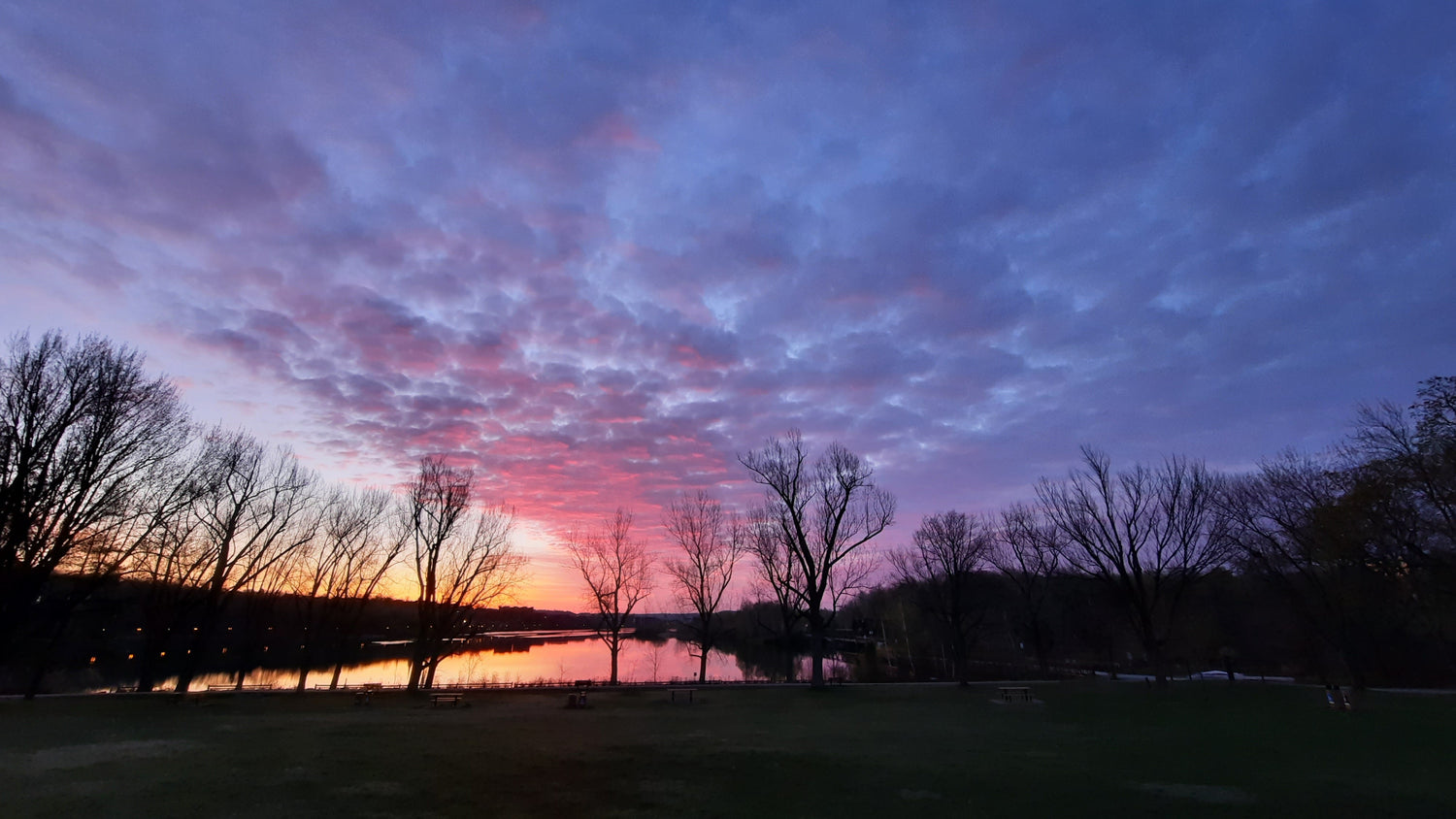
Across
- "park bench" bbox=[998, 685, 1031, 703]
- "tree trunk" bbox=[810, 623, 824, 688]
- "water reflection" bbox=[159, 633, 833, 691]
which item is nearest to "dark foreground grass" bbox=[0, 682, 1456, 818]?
"park bench" bbox=[998, 685, 1031, 703]

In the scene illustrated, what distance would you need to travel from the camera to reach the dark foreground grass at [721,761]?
871cm

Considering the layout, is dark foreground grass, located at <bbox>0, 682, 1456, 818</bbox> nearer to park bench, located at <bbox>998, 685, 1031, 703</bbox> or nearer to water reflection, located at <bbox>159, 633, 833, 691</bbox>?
park bench, located at <bbox>998, 685, 1031, 703</bbox>

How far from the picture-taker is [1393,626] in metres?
32.8

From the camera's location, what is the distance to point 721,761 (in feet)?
39.2

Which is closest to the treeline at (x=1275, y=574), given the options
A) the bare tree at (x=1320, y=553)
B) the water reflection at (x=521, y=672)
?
the bare tree at (x=1320, y=553)

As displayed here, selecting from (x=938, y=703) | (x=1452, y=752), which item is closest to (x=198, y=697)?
(x=938, y=703)

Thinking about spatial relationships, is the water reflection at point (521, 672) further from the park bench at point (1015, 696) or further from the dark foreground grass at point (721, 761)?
the dark foreground grass at point (721, 761)

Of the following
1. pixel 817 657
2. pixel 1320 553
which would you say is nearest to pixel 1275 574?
pixel 1320 553

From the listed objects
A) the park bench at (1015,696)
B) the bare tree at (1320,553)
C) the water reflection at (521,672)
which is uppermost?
the bare tree at (1320,553)

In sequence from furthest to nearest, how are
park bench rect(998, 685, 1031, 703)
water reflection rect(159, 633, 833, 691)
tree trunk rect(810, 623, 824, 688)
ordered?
water reflection rect(159, 633, 833, 691) < tree trunk rect(810, 623, 824, 688) < park bench rect(998, 685, 1031, 703)

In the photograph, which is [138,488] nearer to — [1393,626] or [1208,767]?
[1208,767]

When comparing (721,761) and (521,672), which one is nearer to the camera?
(721,761)

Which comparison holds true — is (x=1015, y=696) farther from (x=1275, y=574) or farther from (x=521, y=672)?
(x=521, y=672)

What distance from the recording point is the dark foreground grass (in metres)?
8.71
